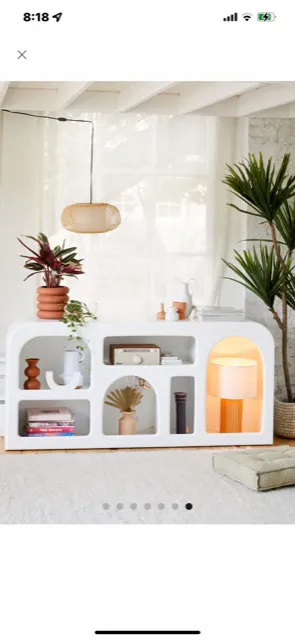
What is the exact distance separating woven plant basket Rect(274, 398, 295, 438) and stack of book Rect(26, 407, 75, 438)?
1.25 meters

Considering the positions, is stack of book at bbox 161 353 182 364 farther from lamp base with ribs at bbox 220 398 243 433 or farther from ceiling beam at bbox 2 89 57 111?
ceiling beam at bbox 2 89 57 111

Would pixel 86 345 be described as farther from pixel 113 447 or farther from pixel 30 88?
pixel 30 88

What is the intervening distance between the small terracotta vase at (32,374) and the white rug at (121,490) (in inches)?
88.7

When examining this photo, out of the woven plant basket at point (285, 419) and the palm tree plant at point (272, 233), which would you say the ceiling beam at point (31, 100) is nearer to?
the palm tree plant at point (272, 233)

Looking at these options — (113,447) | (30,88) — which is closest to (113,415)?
(113,447)

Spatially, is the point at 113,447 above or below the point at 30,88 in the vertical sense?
below

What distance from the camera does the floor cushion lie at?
197cm

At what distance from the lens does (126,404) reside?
466cm

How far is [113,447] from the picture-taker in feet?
14.7

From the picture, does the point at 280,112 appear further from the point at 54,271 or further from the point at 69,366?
the point at 69,366

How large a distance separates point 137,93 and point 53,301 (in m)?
1.25
